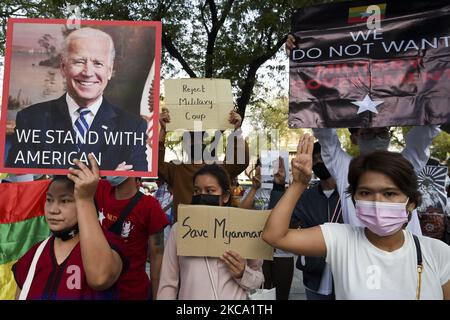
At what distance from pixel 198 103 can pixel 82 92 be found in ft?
4.41

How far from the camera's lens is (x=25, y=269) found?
2211mm

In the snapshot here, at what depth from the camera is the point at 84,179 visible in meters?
2.12

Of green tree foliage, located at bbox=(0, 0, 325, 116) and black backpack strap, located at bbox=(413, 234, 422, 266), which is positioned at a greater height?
green tree foliage, located at bbox=(0, 0, 325, 116)

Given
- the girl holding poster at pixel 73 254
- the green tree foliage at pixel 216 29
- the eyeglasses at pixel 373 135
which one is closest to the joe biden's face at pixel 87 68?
the girl holding poster at pixel 73 254

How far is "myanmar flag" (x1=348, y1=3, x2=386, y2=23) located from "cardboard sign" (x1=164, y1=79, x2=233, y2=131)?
1061 mm

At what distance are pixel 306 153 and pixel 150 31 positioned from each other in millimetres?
1044

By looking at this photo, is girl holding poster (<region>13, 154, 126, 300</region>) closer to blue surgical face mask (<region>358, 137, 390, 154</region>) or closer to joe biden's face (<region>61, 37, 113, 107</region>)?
joe biden's face (<region>61, 37, 113, 107</region>)

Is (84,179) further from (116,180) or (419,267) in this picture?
A: (419,267)

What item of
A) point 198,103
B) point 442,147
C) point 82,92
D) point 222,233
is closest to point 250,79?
point 198,103

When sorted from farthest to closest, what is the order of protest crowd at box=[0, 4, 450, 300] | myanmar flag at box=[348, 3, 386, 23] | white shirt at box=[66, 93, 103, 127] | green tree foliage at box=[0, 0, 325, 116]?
green tree foliage at box=[0, 0, 325, 116] → myanmar flag at box=[348, 3, 386, 23] → white shirt at box=[66, 93, 103, 127] → protest crowd at box=[0, 4, 450, 300]

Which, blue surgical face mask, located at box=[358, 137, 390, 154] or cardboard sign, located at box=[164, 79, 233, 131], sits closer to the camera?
blue surgical face mask, located at box=[358, 137, 390, 154]

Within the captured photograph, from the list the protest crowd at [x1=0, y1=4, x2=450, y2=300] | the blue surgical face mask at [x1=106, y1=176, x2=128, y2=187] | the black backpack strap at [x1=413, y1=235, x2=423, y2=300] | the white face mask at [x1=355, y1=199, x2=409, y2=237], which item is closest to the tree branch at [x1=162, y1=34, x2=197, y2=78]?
the blue surgical face mask at [x1=106, y1=176, x2=128, y2=187]

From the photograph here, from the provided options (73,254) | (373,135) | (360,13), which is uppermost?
(360,13)

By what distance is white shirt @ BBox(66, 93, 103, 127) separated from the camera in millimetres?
2354
